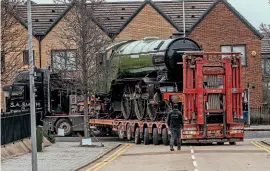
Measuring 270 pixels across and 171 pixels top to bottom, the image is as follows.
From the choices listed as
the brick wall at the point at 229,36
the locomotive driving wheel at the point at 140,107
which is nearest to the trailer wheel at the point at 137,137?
the locomotive driving wheel at the point at 140,107

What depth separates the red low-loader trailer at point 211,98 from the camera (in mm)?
30438

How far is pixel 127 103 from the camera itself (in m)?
36.9

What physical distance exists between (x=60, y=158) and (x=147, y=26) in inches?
1237

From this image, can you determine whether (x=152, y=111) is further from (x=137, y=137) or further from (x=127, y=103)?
(x=127, y=103)

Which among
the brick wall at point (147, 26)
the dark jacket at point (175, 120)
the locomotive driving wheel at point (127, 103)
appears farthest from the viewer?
the brick wall at point (147, 26)

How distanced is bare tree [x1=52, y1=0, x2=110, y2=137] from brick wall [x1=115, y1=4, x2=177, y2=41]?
71.6 ft

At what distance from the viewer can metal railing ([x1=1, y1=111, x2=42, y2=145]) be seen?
83.6ft

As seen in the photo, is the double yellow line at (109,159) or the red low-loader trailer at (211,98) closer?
the double yellow line at (109,159)

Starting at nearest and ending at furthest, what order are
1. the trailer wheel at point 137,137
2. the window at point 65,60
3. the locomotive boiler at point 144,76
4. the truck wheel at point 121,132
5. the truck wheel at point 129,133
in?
1. the locomotive boiler at point 144,76
2. the window at point 65,60
3. the trailer wheel at point 137,137
4. the truck wheel at point 129,133
5. the truck wheel at point 121,132

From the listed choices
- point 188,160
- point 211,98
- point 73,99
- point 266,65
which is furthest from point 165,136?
point 266,65

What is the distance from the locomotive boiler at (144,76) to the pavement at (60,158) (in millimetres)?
3178

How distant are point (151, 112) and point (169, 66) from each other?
2754 mm

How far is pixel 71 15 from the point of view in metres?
33.3

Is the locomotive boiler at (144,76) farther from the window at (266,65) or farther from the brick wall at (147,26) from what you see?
the window at (266,65)
